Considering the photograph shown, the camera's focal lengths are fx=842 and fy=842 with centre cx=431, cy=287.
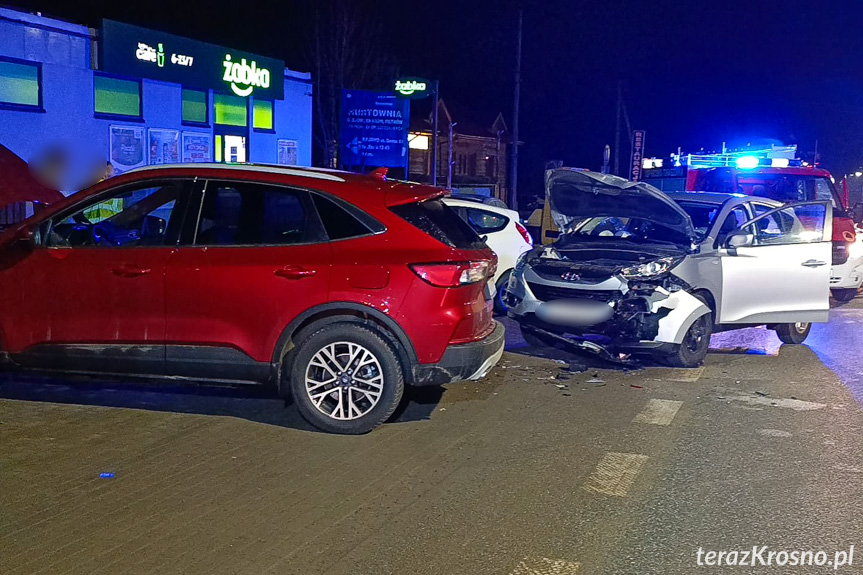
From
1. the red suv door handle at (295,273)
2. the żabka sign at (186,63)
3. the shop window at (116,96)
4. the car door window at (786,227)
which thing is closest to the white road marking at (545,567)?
the red suv door handle at (295,273)

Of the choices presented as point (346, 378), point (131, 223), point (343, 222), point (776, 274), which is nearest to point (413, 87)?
point (776, 274)

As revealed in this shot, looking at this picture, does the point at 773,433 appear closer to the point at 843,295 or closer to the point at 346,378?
the point at 346,378

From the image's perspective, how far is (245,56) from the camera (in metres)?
21.8

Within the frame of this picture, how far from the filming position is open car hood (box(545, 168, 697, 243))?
879 cm

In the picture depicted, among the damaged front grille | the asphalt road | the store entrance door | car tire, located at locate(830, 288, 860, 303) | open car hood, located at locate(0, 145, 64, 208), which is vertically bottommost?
the asphalt road

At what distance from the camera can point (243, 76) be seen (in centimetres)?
2191

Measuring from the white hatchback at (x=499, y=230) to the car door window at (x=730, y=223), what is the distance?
9.84ft

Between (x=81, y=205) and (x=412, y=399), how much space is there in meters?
3.02

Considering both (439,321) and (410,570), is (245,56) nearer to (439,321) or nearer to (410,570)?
(439,321)

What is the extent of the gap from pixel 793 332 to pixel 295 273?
22.0 feet

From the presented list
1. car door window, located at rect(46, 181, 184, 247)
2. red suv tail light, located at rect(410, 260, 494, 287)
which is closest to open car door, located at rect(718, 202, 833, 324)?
red suv tail light, located at rect(410, 260, 494, 287)

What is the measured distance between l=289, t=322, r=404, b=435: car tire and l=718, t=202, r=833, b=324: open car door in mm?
4297

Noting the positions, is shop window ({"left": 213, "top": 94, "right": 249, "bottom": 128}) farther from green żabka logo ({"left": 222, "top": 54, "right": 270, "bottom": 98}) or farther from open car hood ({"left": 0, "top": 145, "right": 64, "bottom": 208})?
open car hood ({"left": 0, "top": 145, "right": 64, "bottom": 208})

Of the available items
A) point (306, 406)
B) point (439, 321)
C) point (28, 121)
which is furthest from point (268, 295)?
point (28, 121)
